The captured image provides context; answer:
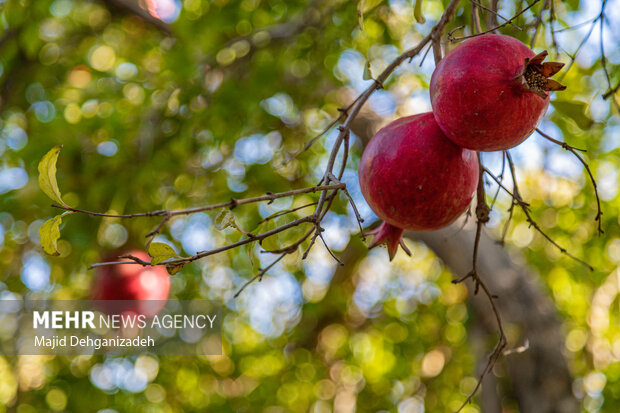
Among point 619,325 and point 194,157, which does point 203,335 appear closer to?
point 194,157

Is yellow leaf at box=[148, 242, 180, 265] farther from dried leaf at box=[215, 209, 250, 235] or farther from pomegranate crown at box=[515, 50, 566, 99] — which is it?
pomegranate crown at box=[515, 50, 566, 99]

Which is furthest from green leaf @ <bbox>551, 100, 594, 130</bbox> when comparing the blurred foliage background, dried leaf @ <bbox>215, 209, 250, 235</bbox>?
dried leaf @ <bbox>215, 209, 250, 235</bbox>

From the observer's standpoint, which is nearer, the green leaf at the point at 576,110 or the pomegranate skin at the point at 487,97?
the pomegranate skin at the point at 487,97

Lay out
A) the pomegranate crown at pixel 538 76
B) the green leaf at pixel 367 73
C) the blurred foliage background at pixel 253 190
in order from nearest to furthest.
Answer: the pomegranate crown at pixel 538 76
the green leaf at pixel 367 73
the blurred foliage background at pixel 253 190

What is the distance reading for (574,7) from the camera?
1.35m

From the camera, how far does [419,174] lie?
1.95 feet

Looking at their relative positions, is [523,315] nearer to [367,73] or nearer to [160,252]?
[367,73]

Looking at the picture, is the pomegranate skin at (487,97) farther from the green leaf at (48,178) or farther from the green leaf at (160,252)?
the green leaf at (48,178)

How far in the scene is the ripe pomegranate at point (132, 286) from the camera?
1.53 meters

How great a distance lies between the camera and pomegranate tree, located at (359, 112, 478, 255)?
60 cm

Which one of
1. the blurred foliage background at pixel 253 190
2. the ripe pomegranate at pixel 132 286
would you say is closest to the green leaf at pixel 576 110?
the blurred foliage background at pixel 253 190

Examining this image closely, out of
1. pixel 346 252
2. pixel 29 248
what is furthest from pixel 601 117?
pixel 29 248

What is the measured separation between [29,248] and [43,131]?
2.48 ft

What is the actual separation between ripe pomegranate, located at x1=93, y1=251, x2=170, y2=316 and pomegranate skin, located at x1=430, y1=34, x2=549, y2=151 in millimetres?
1158
